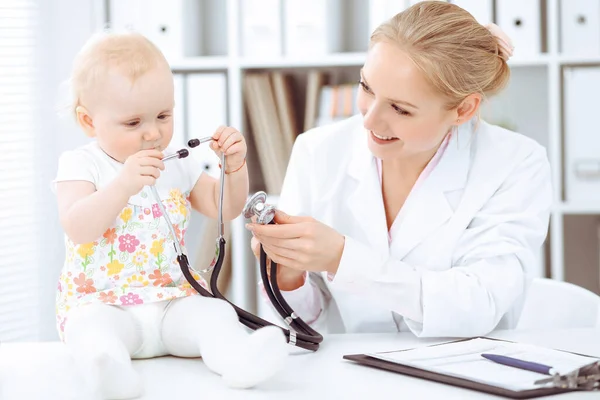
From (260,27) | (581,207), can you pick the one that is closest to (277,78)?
(260,27)

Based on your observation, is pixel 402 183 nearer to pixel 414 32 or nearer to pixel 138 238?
pixel 414 32

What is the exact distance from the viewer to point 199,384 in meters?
1.10

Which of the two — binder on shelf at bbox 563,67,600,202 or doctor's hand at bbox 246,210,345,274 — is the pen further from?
binder on shelf at bbox 563,67,600,202

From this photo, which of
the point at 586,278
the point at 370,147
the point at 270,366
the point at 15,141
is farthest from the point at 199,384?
the point at 586,278

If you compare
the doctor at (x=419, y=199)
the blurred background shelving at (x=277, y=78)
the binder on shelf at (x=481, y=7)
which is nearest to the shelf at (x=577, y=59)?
the blurred background shelving at (x=277, y=78)

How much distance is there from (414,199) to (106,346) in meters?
0.75

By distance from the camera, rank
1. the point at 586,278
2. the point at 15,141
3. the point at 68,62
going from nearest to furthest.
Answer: the point at 15,141, the point at 68,62, the point at 586,278

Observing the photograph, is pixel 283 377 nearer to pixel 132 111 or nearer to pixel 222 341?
pixel 222 341

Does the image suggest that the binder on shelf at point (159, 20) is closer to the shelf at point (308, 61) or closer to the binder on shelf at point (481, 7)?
the shelf at point (308, 61)

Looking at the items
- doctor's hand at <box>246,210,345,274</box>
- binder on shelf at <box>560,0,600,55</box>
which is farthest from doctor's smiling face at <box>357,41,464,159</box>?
binder on shelf at <box>560,0,600,55</box>

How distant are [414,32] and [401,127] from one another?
18 centimetres

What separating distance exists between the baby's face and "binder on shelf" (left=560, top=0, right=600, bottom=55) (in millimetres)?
1705

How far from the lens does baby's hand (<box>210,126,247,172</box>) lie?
1.29 metres

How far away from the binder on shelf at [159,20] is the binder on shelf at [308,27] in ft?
1.12
